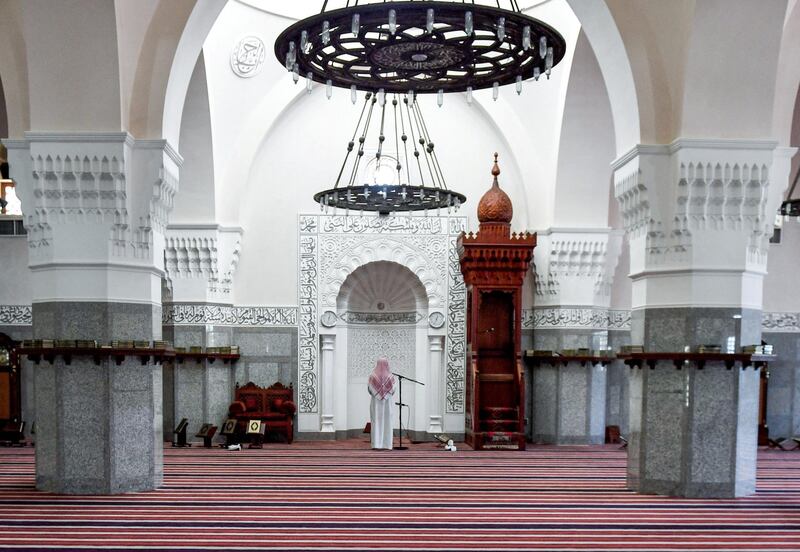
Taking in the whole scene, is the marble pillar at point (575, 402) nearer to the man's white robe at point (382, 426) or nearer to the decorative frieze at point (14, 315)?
the man's white robe at point (382, 426)

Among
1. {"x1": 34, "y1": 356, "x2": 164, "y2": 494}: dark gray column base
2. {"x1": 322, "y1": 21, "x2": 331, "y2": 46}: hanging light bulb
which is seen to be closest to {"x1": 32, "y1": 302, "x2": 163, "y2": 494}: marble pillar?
{"x1": 34, "y1": 356, "x2": 164, "y2": 494}: dark gray column base

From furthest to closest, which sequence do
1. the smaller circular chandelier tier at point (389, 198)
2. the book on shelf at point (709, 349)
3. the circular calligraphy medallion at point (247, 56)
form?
the circular calligraphy medallion at point (247, 56)
the smaller circular chandelier tier at point (389, 198)
the book on shelf at point (709, 349)

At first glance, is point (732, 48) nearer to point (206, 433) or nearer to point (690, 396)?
point (690, 396)

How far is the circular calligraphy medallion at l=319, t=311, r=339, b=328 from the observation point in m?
9.16

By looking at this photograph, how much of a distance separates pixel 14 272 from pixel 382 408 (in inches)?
164

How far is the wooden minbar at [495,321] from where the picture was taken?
27.5ft

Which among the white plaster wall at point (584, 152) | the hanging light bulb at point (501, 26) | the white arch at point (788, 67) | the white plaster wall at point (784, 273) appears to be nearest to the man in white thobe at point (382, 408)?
the white plaster wall at point (584, 152)

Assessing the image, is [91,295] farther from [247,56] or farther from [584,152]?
[584,152]

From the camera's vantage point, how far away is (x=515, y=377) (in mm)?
8539

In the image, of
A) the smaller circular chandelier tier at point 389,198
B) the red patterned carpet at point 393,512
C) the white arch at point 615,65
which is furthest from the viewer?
the smaller circular chandelier tier at point 389,198

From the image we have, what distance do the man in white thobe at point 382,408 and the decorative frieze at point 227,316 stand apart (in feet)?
4.30

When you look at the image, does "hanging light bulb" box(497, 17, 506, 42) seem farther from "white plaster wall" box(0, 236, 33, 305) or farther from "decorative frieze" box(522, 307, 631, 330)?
"white plaster wall" box(0, 236, 33, 305)

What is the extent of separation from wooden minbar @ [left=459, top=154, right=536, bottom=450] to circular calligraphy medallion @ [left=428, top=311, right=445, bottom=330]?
45 centimetres

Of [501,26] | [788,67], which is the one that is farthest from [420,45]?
[788,67]
